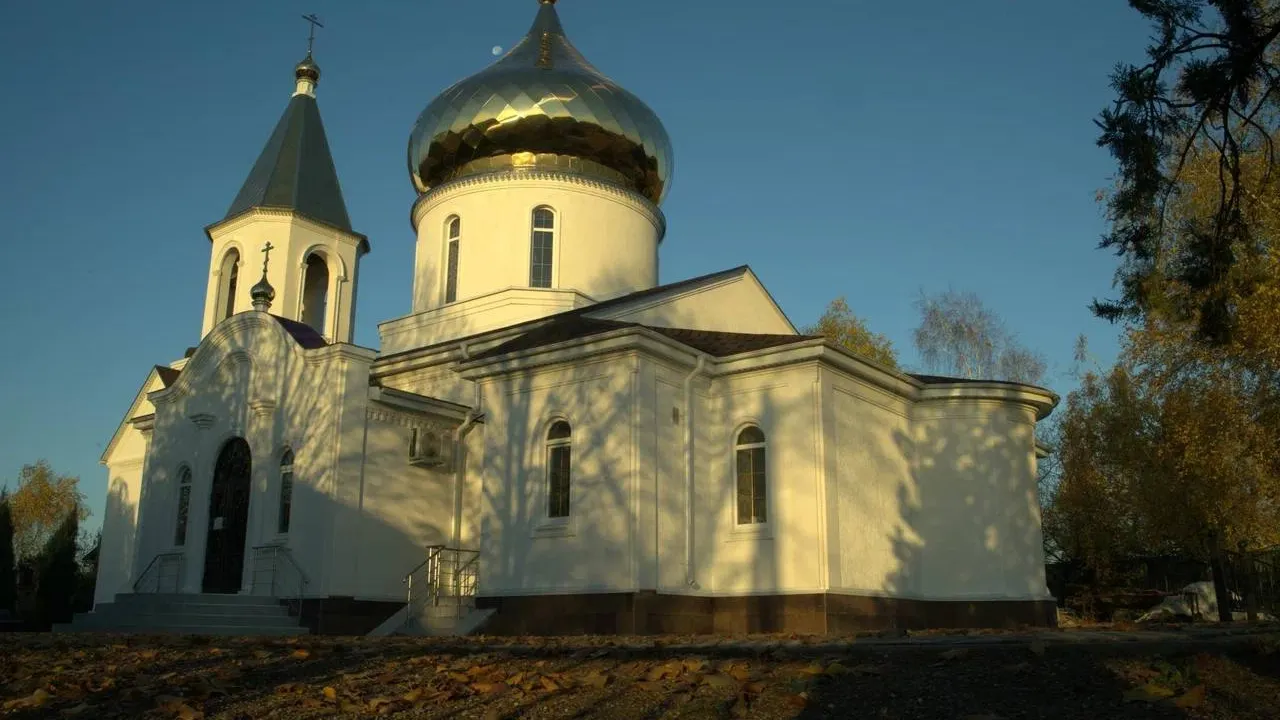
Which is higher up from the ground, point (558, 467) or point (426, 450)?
point (426, 450)

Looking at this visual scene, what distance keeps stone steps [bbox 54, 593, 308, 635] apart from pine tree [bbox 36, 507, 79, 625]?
7159 millimetres

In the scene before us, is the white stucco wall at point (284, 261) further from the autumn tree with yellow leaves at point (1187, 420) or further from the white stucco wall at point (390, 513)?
the autumn tree with yellow leaves at point (1187, 420)

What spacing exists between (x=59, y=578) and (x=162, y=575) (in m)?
7.49

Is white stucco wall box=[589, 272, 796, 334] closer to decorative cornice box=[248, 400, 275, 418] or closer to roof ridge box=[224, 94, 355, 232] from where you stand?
decorative cornice box=[248, 400, 275, 418]

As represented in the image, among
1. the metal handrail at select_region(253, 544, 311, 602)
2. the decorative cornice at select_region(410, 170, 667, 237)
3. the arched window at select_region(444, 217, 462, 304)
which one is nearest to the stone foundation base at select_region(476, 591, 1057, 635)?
the metal handrail at select_region(253, 544, 311, 602)

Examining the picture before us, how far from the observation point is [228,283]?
24.3 metres

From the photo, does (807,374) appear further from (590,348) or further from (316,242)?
(316,242)

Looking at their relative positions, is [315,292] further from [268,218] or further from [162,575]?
[162,575]

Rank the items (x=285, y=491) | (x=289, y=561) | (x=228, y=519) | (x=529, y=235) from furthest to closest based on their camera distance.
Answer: (x=529, y=235)
(x=228, y=519)
(x=285, y=491)
(x=289, y=561)

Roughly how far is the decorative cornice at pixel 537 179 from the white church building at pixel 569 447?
1.8 inches

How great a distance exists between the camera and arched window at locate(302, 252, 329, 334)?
2492cm

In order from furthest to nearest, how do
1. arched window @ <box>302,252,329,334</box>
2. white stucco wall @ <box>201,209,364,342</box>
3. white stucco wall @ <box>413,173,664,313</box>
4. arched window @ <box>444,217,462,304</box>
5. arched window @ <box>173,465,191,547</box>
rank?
arched window @ <box>302,252,329,334</box>, white stucco wall @ <box>201,209,364,342</box>, arched window @ <box>444,217,462,304</box>, white stucco wall @ <box>413,173,664,313</box>, arched window @ <box>173,465,191,547</box>

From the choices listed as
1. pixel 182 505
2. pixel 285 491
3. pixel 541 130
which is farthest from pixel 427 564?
pixel 541 130

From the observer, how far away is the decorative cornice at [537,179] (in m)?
20.2
